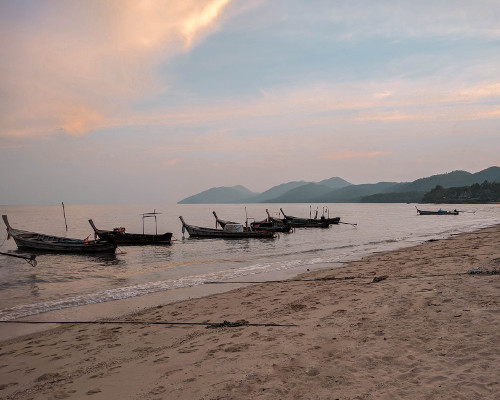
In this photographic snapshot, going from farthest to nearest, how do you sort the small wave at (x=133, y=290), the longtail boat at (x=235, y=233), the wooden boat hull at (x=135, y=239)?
the longtail boat at (x=235, y=233), the wooden boat hull at (x=135, y=239), the small wave at (x=133, y=290)

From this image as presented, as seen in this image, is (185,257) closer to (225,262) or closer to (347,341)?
(225,262)

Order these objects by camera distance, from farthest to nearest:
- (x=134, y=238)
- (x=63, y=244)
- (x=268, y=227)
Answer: (x=268, y=227) < (x=134, y=238) < (x=63, y=244)

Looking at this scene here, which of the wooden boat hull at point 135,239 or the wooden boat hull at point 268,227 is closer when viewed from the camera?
the wooden boat hull at point 135,239

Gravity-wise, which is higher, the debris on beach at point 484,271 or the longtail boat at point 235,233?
the debris on beach at point 484,271

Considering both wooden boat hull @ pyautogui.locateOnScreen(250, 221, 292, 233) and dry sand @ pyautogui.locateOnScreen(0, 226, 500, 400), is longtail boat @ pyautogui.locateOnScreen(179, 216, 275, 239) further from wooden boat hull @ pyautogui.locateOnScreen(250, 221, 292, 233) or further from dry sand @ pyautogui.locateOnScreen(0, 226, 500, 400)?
dry sand @ pyautogui.locateOnScreen(0, 226, 500, 400)

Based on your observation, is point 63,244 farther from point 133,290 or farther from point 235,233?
point 235,233

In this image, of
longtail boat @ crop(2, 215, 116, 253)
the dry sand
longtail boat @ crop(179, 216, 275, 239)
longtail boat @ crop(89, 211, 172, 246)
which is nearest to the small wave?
the dry sand

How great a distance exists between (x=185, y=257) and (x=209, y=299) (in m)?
18.7

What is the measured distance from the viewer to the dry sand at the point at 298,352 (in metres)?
5.06

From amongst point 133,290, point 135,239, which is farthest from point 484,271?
point 135,239

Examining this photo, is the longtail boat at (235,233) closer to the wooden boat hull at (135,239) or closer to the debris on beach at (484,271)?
the wooden boat hull at (135,239)

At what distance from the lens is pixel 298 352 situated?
6438mm

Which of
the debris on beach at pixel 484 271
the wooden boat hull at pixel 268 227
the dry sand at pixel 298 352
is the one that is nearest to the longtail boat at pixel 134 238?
the wooden boat hull at pixel 268 227

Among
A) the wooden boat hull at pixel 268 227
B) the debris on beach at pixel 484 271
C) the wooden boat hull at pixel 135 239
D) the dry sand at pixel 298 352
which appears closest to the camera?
the dry sand at pixel 298 352
